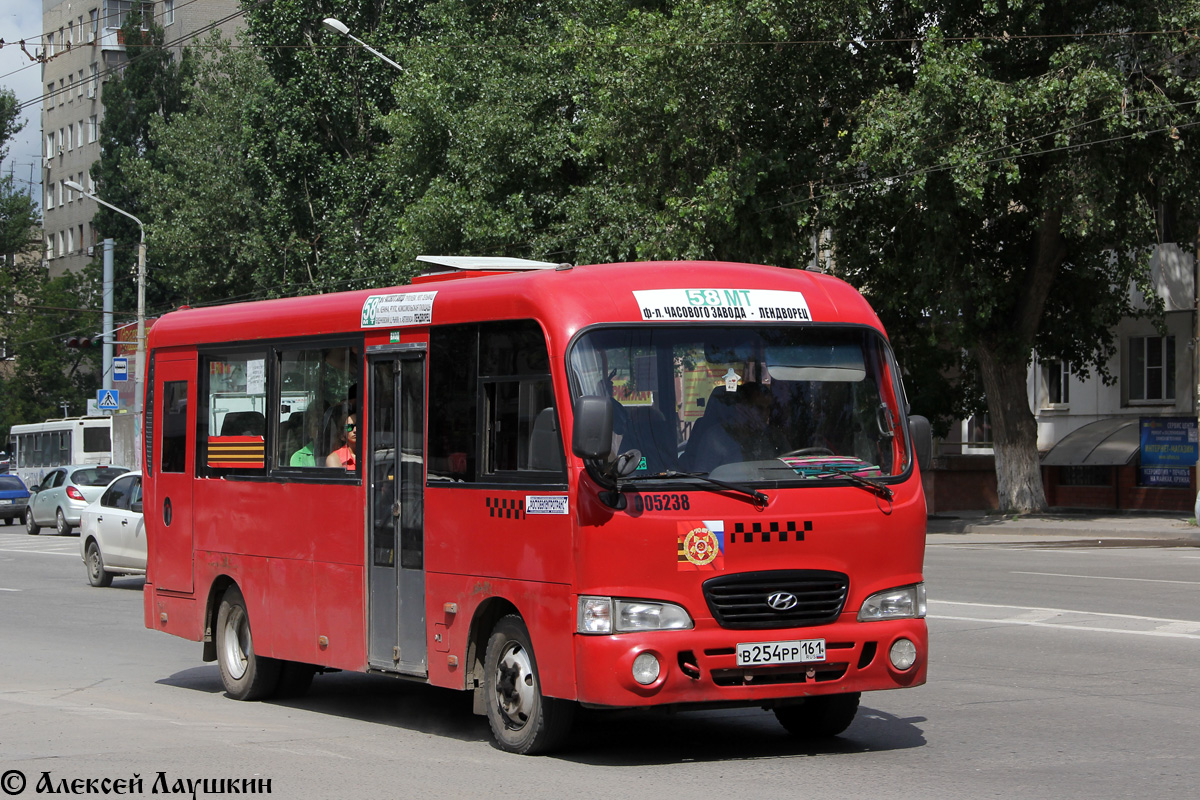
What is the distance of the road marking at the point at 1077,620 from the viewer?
45.2 ft

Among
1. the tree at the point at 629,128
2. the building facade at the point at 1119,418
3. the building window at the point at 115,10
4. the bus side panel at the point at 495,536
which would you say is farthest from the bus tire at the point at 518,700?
the building window at the point at 115,10

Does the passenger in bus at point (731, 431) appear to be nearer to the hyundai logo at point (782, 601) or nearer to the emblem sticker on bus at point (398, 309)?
the hyundai logo at point (782, 601)

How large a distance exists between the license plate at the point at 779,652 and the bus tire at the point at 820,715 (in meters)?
0.78

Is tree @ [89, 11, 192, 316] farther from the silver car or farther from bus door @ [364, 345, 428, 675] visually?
bus door @ [364, 345, 428, 675]

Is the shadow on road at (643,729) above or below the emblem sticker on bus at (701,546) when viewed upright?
below

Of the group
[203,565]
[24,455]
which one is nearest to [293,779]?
[203,565]

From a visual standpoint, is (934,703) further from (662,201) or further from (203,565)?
(662,201)

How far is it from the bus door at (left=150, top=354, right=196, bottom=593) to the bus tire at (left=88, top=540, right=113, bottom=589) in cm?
1001

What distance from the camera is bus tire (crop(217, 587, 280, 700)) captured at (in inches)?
436

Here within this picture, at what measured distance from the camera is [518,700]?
8.45 m

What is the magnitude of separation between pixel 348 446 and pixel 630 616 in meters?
3.01

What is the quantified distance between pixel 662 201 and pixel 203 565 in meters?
23.6

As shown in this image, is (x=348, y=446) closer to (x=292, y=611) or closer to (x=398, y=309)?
(x=398, y=309)

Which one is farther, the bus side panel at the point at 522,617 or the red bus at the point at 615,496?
the bus side panel at the point at 522,617
